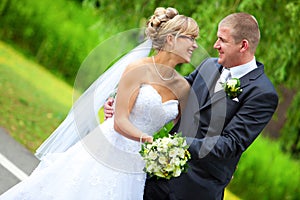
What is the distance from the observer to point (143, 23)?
40.7 ft

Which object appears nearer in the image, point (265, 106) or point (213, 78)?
point (265, 106)

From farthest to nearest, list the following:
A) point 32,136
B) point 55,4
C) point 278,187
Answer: point 55,4 → point 278,187 → point 32,136

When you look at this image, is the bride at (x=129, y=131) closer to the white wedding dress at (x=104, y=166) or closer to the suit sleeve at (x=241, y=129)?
the white wedding dress at (x=104, y=166)

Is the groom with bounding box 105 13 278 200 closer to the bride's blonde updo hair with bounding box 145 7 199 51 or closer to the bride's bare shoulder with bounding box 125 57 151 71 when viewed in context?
the bride's blonde updo hair with bounding box 145 7 199 51

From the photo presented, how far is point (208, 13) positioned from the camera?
10.6 m

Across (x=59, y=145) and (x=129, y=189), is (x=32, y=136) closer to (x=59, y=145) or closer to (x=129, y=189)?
(x=59, y=145)

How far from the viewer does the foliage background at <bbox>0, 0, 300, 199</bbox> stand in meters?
10.5

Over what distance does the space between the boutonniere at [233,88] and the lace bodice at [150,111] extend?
45cm

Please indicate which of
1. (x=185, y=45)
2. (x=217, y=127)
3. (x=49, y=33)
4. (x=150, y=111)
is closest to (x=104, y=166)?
(x=150, y=111)

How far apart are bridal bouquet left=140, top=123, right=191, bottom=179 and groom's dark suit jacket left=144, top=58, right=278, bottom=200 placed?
0.10 m

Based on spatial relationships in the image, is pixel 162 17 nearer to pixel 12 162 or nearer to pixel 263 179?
pixel 12 162

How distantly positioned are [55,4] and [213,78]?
11741 mm

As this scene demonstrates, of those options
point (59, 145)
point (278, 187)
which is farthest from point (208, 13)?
point (59, 145)

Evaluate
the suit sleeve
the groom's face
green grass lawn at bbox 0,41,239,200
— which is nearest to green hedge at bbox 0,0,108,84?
green grass lawn at bbox 0,41,239,200
